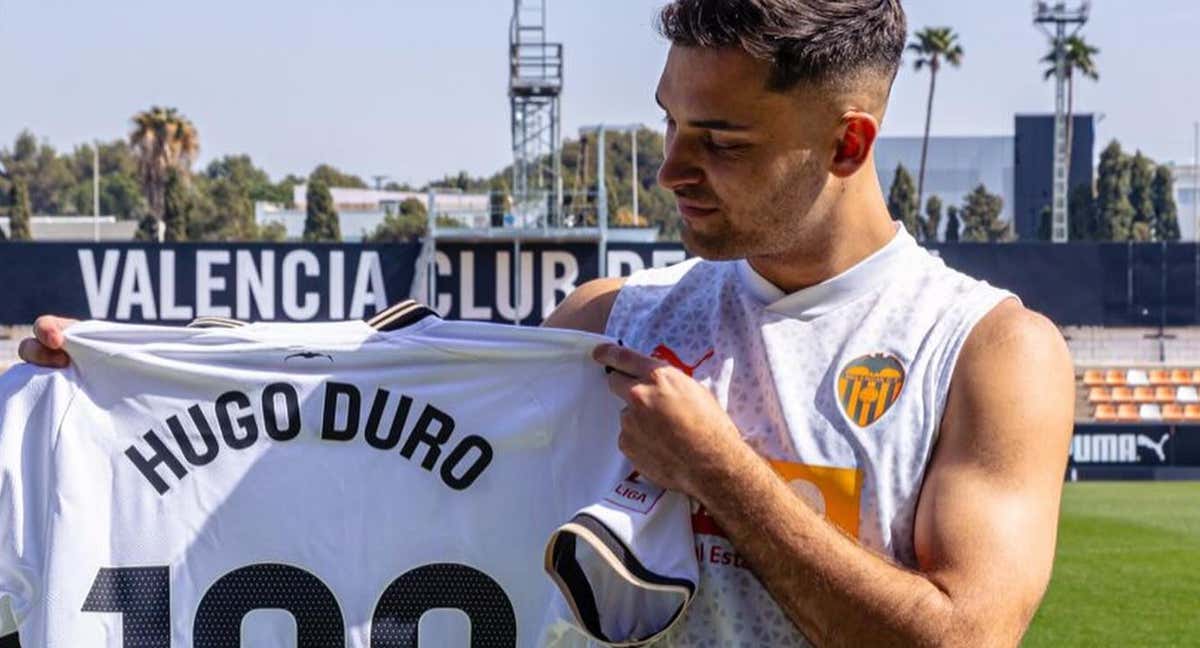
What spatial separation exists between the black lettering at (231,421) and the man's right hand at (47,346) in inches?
11.0

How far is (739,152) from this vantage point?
2506 mm

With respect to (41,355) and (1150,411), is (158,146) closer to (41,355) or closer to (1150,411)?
(1150,411)

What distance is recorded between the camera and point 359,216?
271ft

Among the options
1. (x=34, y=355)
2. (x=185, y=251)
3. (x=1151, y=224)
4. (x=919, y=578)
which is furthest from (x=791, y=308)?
(x=1151, y=224)

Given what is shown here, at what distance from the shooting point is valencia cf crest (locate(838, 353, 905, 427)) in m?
2.50

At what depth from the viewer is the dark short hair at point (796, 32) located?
2.43 metres

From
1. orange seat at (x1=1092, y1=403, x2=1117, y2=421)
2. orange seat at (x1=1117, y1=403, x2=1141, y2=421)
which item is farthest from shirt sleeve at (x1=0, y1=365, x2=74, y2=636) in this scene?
orange seat at (x1=1117, y1=403, x2=1141, y2=421)

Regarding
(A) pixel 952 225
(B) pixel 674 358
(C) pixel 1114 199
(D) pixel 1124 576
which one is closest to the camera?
(B) pixel 674 358

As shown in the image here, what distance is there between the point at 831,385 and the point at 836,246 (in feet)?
0.68

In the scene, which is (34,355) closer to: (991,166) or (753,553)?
(753,553)

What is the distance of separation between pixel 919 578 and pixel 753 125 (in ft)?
2.13

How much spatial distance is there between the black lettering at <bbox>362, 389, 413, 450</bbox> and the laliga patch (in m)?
0.55

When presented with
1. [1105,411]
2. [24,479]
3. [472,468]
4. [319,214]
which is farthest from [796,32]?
[319,214]

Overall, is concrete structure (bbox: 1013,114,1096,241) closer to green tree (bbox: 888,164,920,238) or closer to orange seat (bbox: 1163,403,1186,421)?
green tree (bbox: 888,164,920,238)
